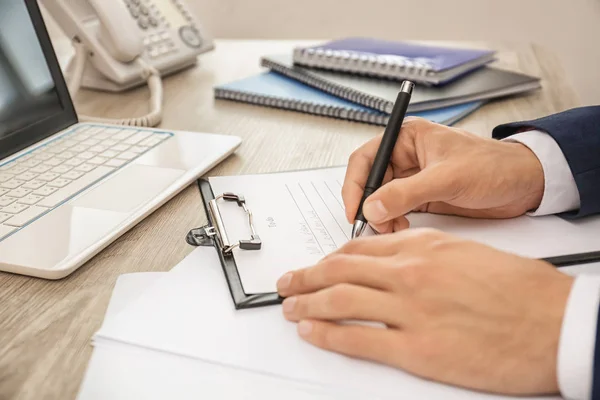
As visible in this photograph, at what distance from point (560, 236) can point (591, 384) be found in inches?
8.7

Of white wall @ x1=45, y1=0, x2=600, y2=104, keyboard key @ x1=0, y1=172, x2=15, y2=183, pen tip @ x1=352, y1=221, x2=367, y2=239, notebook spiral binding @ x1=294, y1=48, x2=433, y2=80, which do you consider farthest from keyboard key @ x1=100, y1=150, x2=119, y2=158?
white wall @ x1=45, y1=0, x2=600, y2=104

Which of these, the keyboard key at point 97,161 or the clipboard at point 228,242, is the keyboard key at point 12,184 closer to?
the keyboard key at point 97,161

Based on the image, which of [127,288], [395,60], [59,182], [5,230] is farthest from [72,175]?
[395,60]

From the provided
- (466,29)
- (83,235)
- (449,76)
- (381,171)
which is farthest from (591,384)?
(466,29)

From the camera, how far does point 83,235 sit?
0.56m

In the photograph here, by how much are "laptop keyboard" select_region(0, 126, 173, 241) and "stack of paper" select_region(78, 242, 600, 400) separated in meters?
0.20

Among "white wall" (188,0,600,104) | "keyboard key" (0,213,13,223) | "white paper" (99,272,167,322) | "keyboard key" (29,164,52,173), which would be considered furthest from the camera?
"white wall" (188,0,600,104)

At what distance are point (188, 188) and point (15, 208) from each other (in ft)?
0.60

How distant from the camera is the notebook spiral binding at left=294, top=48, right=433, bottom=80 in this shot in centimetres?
100

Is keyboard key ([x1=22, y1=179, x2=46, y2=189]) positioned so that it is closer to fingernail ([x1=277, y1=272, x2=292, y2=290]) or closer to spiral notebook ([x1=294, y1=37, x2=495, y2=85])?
fingernail ([x1=277, y1=272, x2=292, y2=290])

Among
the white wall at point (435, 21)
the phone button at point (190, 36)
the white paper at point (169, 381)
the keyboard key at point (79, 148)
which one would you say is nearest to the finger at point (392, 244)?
the white paper at point (169, 381)

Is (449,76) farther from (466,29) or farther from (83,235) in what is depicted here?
(466,29)

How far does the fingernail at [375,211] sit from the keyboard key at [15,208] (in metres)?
0.34

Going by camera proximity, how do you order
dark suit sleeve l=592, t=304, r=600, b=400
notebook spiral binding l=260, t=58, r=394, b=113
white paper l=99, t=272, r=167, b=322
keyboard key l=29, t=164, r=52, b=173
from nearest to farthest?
dark suit sleeve l=592, t=304, r=600, b=400, white paper l=99, t=272, r=167, b=322, keyboard key l=29, t=164, r=52, b=173, notebook spiral binding l=260, t=58, r=394, b=113
